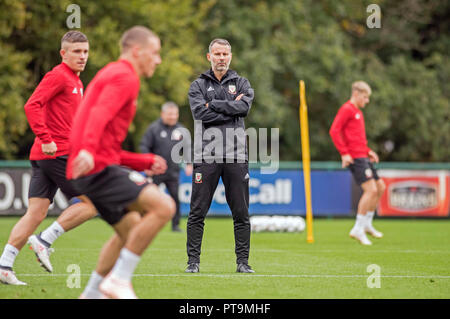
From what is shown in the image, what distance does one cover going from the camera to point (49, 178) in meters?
7.95

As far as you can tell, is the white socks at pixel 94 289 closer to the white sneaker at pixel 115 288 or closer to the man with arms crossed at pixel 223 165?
the white sneaker at pixel 115 288

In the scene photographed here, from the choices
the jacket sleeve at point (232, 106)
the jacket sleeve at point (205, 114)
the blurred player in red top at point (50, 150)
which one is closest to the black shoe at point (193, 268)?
the blurred player in red top at point (50, 150)

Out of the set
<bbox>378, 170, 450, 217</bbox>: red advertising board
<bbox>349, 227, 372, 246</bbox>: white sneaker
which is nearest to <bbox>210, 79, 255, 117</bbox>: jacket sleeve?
<bbox>349, 227, 372, 246</bbox>: white sneaker

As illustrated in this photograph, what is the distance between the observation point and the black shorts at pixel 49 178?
787 cm

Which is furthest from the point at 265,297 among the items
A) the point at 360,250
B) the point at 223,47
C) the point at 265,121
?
the point at 265,121

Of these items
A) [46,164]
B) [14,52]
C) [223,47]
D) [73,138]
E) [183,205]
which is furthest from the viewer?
[14,52]

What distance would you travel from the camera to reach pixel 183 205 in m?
21.2

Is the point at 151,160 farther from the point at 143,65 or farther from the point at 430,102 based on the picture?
the point at 430,102

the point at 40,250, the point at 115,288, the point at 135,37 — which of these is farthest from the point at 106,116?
the point at 40,250

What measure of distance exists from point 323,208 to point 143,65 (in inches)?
643

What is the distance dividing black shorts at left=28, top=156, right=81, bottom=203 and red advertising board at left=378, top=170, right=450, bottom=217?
14.9 meters

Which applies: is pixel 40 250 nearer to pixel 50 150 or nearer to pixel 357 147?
pixel 50 150

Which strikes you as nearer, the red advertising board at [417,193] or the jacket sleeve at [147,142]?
the jacket sleeve at [147,142]

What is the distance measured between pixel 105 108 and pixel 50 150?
2.04m
